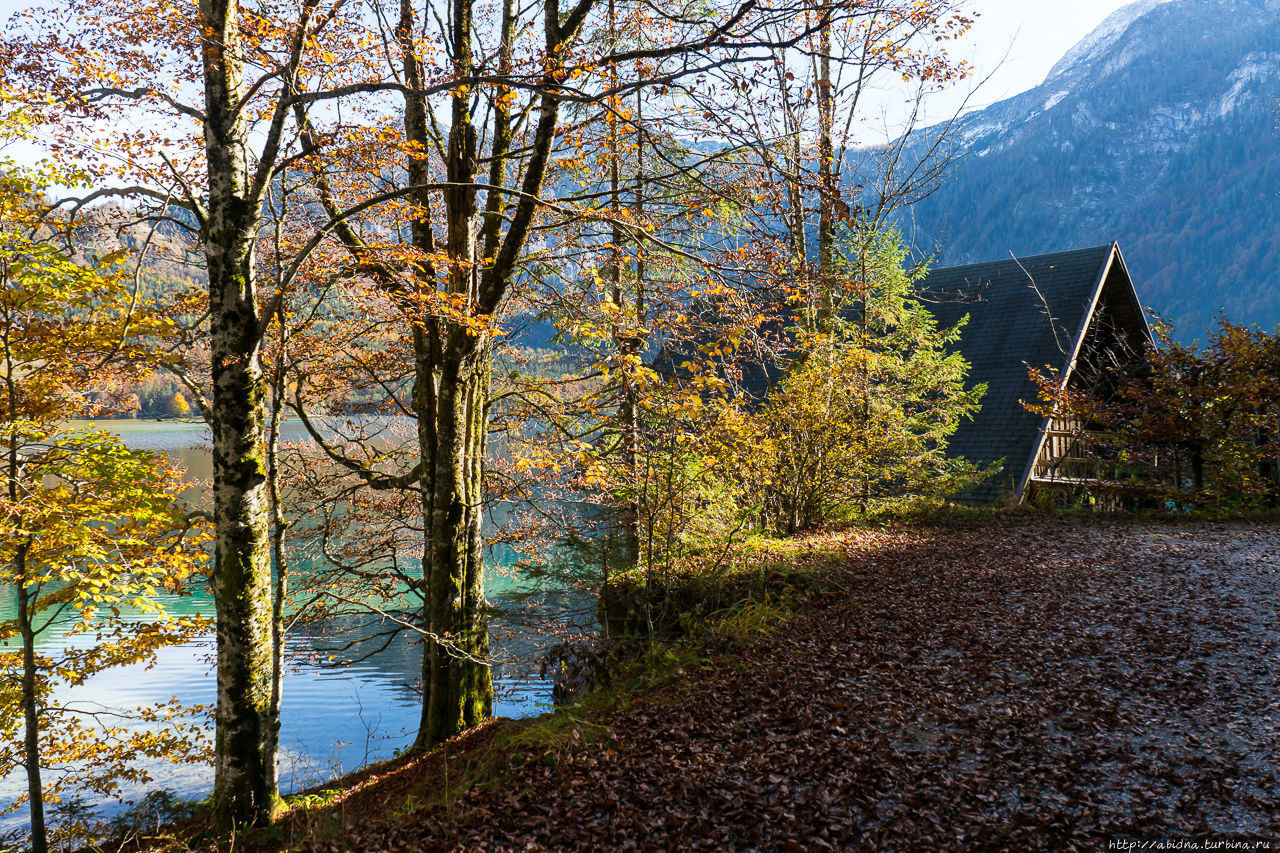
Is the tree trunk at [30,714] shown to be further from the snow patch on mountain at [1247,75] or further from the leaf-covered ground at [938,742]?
the snow patch on mountain at [1247,75]

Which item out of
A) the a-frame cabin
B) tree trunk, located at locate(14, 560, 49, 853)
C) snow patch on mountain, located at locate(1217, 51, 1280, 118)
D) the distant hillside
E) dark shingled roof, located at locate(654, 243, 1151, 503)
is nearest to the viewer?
tree trunk, located at locate(14, 560, 49, 853)

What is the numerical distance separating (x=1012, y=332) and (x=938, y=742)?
16225 mm

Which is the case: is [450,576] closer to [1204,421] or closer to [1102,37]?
[1204,421]

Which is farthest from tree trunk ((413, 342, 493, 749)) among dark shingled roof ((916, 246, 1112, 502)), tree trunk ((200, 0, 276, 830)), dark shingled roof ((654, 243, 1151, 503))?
dark shingled roof ((916, 246, 1112, 502))

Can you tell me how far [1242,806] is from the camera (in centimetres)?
312

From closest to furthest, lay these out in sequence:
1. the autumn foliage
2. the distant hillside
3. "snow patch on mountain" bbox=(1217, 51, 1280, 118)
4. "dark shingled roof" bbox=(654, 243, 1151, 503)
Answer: the autumn foliage
"dark shingled roof" bbox=(654, 243, 1151, 503)
the distant hillside
"snow patch on mountain" bbox=(1217, 51, 1280, 118)

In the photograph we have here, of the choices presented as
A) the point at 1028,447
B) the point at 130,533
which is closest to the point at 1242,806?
the point at 130,533

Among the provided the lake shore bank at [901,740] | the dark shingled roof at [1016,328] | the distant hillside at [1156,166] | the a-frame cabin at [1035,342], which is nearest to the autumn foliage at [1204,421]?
the a-frame cabin at [1035,342]

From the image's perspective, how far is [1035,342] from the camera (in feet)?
55.3

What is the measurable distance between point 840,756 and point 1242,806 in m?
1.77

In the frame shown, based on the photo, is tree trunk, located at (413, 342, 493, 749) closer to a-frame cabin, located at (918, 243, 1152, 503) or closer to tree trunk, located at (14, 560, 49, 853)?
tree trunk, located at (14, 560, 49, 853)

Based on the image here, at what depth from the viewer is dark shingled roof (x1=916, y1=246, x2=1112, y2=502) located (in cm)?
1559

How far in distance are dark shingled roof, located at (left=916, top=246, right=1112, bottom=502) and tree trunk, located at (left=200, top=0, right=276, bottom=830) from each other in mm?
13677

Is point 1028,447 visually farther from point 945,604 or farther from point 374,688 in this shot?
point 374,688
